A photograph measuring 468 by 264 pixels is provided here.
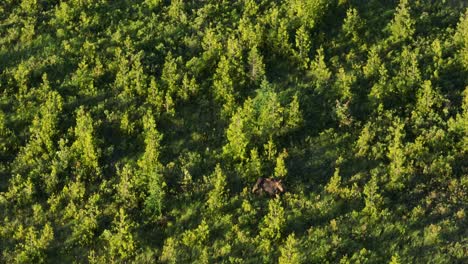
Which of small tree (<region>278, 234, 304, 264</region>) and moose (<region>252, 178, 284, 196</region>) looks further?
moose (<region>252, 178, 284, 196</region>)

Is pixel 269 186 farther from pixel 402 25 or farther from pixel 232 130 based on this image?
pixel 402 25

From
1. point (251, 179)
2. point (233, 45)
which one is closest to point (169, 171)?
point (251, 179)

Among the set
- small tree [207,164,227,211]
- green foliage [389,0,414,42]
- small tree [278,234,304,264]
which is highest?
green foliage [389,0,414,42]

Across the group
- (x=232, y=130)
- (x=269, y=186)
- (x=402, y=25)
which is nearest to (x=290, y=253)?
(x=269, y=186)

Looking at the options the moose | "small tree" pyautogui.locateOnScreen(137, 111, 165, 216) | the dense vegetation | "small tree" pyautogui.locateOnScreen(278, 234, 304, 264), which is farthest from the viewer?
the moose

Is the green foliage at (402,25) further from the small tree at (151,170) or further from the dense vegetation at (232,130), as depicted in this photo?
the small tree at (151,170)

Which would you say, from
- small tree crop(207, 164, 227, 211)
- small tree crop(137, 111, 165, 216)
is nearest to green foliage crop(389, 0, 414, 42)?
small tree crop(207, 164, 227, 211)

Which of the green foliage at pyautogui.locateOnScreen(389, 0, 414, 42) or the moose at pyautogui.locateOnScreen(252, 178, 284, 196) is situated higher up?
the green foliage at pyautogui.locateOnScreen(389, 0, 414, 42)

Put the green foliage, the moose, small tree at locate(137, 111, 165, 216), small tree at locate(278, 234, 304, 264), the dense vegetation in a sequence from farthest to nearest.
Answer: the green foliage → the moose → small tree at locate(137, 111, 165, 216) → the dense vegetation → small tree at locate(278, 234, 304, 264)

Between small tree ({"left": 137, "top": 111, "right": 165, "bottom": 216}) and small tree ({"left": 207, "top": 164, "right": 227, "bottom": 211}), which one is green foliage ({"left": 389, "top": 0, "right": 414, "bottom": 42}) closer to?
small tree ({"left": 207, "top": 164, "right": 227, "bottom": 211})
